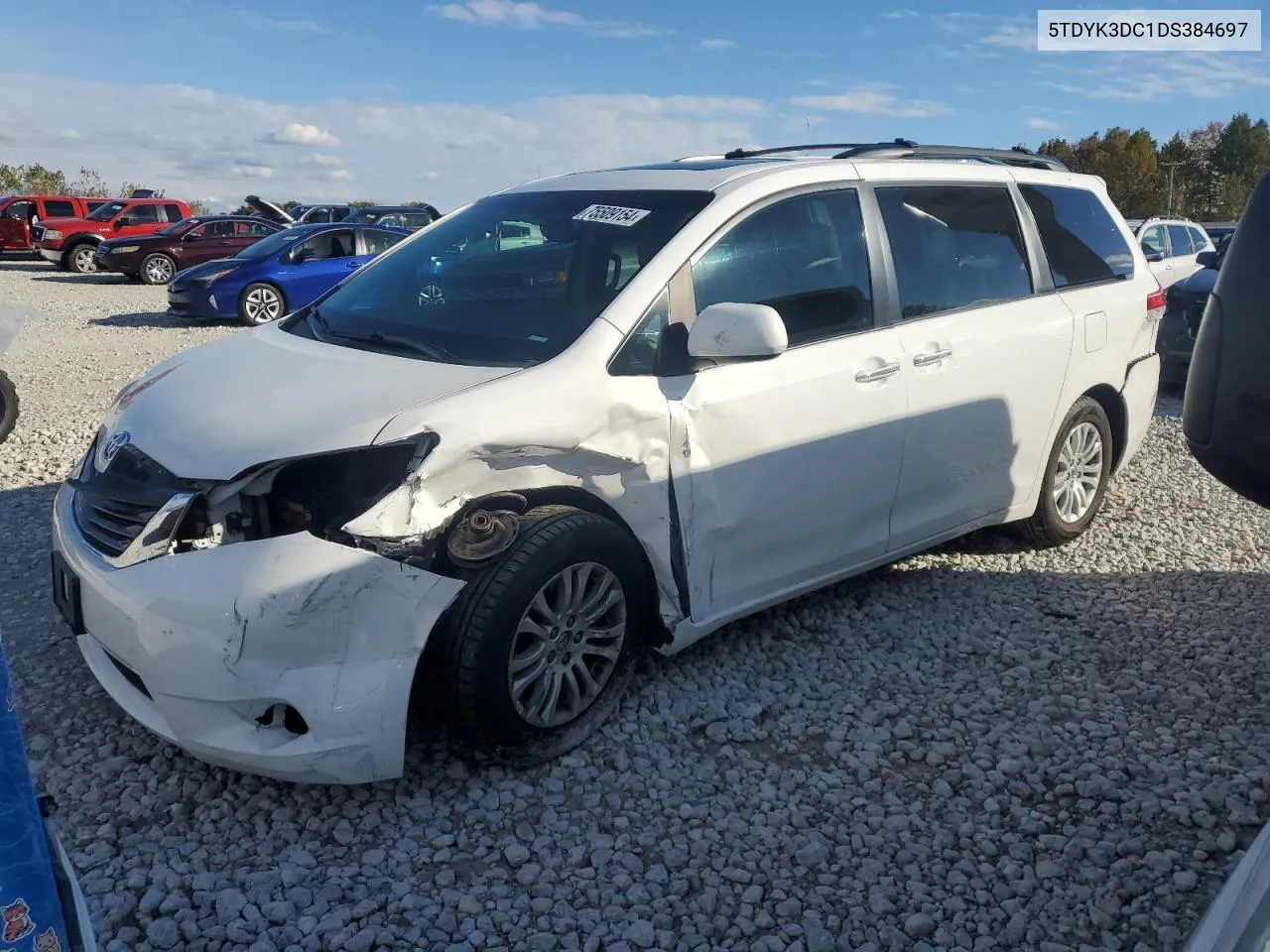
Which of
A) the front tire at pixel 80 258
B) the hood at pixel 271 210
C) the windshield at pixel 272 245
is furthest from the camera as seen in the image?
the front tire at pixel 80 258

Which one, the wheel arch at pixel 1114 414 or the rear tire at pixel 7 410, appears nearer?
the wheel arch at pixel 1114 414

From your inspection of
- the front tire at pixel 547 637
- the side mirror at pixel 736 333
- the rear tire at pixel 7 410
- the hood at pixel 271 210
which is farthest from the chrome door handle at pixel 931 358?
the hood at pixel 271 210

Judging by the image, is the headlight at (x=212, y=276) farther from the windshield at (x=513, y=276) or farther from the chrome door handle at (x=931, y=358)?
the chrome door handle at (x=931, y=358)

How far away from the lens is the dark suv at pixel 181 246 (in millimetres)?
21359

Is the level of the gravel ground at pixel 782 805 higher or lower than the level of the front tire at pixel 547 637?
lower

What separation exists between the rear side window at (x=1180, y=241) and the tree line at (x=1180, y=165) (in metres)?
42.7

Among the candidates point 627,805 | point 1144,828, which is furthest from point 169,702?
point 1144,828

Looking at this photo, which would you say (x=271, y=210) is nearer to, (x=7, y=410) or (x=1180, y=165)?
(x=7, y=410)

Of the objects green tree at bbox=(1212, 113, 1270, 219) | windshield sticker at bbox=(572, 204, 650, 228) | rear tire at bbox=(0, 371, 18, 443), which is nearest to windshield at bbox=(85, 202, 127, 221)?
rear tire at bbox=(0, 371, 18, 443)

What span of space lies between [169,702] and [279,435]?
2.53 feet

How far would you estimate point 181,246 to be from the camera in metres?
21.8

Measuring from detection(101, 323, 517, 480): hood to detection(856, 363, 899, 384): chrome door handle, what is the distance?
1374mm

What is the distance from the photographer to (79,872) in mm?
2789

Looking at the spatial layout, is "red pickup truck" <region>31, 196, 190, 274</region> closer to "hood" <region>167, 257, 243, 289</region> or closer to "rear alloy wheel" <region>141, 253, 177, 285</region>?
"rear alloy wheel" <region>141, 253, 177, 285</region>
